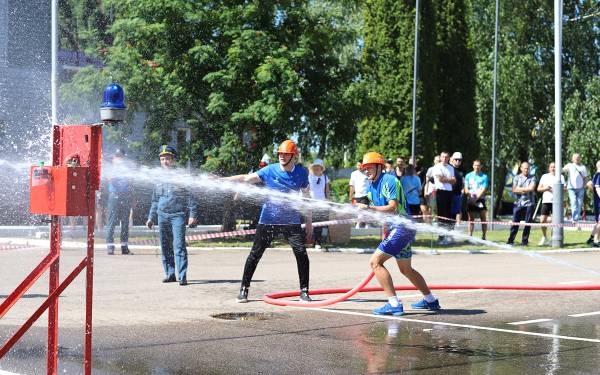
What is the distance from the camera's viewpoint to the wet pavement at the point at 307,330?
7922 mm

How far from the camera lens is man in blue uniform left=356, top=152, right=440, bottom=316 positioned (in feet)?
34.9

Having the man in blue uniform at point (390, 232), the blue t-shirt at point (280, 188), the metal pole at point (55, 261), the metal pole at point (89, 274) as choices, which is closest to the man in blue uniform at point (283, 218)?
the blue t-shirt at point (280, 188)

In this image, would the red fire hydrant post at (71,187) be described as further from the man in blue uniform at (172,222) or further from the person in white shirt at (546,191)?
the person in white shirt at (546,191)

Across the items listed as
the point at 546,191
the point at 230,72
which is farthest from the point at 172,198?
the point at 546,191

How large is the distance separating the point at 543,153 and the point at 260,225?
2907cm

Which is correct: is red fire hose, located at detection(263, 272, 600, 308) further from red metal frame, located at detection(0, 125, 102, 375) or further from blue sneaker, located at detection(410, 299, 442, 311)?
red metal frame, located at detection(0, 125, 102, 375)

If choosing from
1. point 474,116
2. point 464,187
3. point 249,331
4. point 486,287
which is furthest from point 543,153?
point 249,331

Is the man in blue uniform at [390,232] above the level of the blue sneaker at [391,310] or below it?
above

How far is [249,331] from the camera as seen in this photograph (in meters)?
9.68

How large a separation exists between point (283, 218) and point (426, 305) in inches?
75.8

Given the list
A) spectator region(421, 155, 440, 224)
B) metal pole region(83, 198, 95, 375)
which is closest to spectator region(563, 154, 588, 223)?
spectator region(421, 155, 440, 224)

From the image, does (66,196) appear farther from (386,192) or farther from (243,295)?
(243,295)

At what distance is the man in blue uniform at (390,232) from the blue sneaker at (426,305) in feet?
1.20

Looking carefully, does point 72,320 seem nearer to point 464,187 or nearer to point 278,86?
point 278,86
